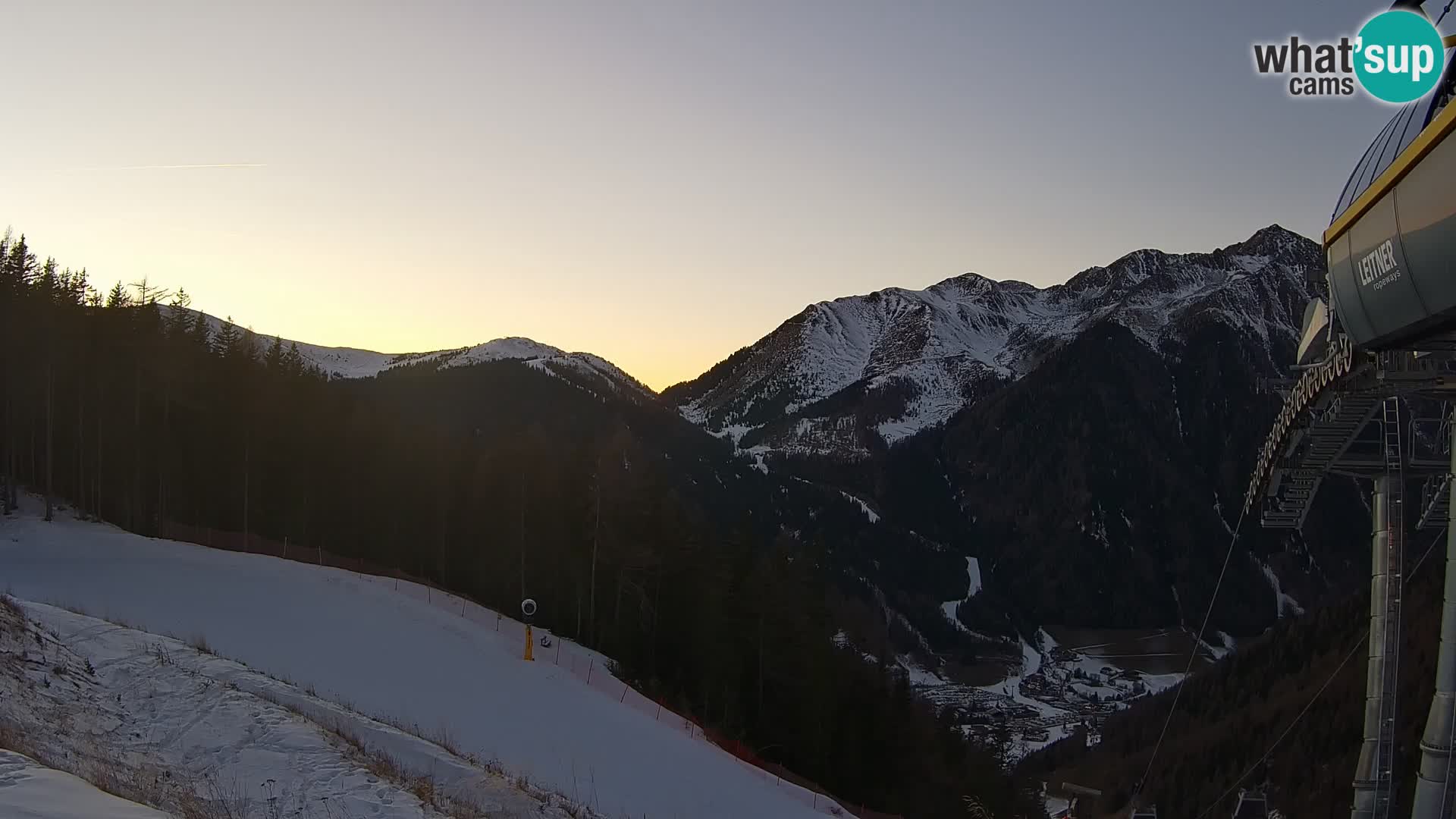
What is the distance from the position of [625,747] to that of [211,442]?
3363cm

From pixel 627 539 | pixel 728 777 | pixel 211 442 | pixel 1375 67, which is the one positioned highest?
pixel 1375 67

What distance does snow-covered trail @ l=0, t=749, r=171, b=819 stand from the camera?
6.40 m

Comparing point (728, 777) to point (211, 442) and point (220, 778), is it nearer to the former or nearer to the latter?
point (220, 778)

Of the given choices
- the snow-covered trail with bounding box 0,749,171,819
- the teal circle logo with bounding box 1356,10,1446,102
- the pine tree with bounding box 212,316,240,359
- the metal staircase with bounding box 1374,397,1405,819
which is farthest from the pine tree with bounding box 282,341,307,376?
the teal circle logo with bounding box 1356,10,1446,102

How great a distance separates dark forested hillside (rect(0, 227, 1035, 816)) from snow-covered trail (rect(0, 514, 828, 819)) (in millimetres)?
10748

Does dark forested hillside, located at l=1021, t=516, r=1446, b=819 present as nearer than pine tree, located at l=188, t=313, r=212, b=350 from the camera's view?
Yes

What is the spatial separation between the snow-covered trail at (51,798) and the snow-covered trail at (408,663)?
27.5 ft

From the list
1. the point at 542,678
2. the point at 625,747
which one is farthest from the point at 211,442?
the point at 625,747

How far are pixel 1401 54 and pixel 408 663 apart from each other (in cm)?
2112

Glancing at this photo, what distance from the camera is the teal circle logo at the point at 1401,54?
641 centimetres

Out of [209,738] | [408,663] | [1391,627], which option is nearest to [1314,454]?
[1391,627]

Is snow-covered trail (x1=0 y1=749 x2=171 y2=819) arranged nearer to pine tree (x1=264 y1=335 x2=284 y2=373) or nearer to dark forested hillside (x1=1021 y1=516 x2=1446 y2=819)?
dark forested hillside (x1=1021 y1=516 x2=1446 y2=819)

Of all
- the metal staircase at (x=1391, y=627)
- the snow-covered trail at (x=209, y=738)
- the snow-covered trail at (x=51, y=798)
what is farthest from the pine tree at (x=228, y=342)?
the metal staircase at (x=1391, y=627)

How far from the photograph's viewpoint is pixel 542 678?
23359 millimetres
